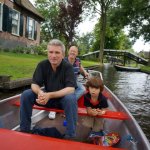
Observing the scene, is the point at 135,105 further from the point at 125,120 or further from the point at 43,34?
the point at 43,34

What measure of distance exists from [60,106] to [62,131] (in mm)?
703

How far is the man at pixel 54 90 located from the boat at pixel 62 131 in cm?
22

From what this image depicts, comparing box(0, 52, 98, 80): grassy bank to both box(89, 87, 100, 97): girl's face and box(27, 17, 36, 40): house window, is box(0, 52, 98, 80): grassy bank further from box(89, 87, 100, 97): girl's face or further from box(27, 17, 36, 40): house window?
box(27, 17, 36, 40): house window

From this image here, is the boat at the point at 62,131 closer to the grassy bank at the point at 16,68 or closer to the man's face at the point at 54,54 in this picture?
the man's face at the point at 54,54

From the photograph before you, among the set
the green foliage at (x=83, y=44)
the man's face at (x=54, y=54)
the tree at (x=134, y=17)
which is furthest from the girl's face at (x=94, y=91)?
the green foliage at (x=83, y=44)

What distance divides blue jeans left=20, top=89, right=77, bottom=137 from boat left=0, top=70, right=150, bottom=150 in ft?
0.65

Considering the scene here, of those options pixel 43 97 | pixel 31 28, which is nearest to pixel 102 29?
pixel 31 28

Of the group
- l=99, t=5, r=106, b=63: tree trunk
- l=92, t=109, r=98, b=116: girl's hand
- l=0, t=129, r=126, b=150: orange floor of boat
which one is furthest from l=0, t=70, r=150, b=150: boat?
l=99, t=5, r=106, b=63: tree trunk

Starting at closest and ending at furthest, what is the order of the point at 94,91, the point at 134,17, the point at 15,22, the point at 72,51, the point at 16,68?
the point at 94,91, the point at 72,51, the point at 16,68, the point at 15,22, the point at 134,17

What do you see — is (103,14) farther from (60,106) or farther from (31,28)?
(60,106)

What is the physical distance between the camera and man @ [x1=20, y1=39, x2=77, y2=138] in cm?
367

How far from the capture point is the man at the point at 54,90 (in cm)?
367

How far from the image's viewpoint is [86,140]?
13.6 ft

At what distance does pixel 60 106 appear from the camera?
13.1 ft
